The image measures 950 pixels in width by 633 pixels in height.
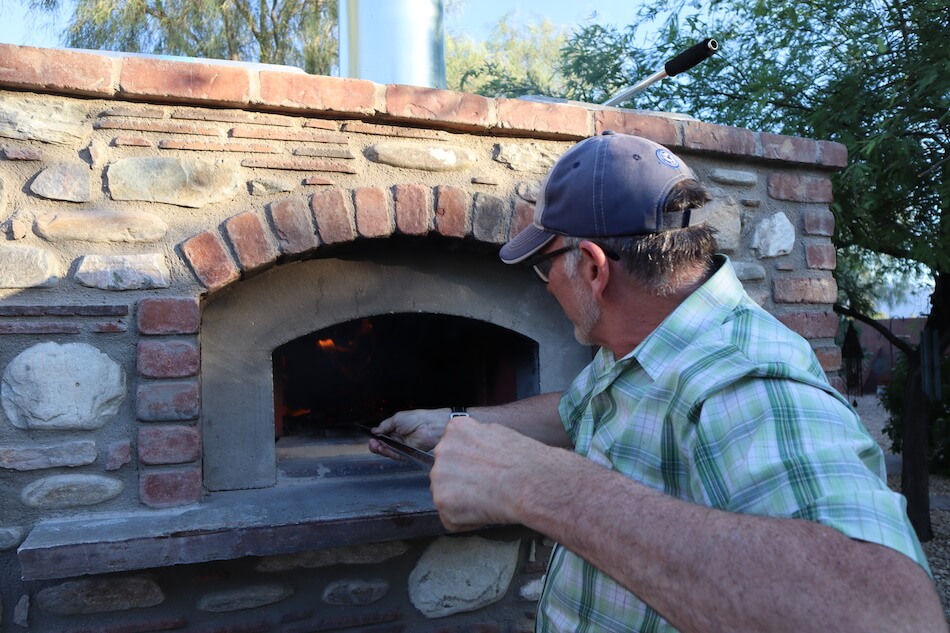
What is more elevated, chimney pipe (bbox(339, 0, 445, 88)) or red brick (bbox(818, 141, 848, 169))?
chimney pipe (bbox(339, 0, 445, 88))

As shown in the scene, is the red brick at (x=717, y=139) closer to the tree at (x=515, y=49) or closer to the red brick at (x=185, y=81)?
the red brick at (x=185, y=81)

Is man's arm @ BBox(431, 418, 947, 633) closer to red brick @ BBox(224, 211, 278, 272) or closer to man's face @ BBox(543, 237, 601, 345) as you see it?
man's face @ BBox(543, 237, 601, 345)

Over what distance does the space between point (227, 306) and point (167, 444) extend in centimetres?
49

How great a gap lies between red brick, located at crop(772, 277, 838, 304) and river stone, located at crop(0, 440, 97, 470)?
244 centimetres

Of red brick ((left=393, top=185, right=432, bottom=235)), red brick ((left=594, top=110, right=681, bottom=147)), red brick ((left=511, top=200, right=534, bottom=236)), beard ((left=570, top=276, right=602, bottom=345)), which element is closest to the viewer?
beard ((left=570, top=276, right=602, bottom=345))

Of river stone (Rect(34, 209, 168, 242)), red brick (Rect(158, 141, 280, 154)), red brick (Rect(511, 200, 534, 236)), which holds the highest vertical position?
red brick (Rect(158, 141, 280, 154))

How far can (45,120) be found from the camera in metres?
2.11

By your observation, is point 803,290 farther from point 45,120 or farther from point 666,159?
point 45,120

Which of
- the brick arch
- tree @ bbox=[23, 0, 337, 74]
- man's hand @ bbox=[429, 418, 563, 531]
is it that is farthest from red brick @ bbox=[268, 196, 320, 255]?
tree @ bbox=[23, 0, 337, 74]

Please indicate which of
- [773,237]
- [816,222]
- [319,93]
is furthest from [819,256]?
[319,93]

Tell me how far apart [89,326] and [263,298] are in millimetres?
536

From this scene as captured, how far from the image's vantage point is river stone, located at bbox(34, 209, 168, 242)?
2.12 meters

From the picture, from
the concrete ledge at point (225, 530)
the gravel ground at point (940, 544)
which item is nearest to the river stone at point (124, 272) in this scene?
the concrete ledge at point (225, 530)

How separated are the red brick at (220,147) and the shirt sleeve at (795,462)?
5.42ft
